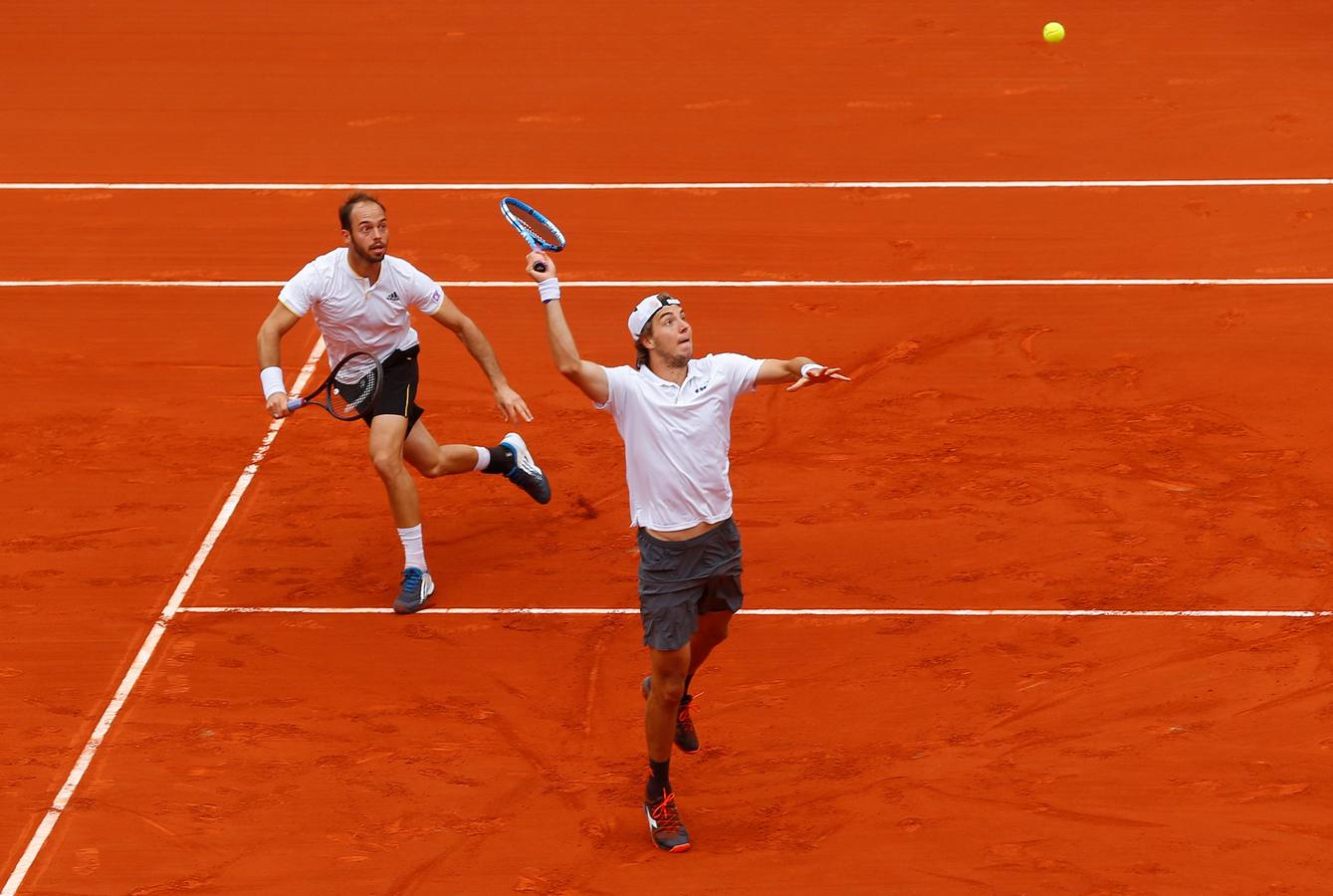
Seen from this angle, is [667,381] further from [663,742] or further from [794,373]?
[663,742]

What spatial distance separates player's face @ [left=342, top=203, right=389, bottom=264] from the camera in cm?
921

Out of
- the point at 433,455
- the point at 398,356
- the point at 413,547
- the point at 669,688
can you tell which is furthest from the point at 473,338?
the point at 669,688

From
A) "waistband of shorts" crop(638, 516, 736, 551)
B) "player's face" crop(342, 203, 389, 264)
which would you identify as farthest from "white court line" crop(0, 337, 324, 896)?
"waistband of shorts" crop(638, 516, 736, 551)

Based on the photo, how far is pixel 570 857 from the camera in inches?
299

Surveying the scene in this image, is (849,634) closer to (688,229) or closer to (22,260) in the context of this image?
(688,229)

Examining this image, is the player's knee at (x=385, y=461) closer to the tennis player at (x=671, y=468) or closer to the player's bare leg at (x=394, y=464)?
the player's bare leg at (x=394, y=464)

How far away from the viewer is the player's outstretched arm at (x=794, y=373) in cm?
728

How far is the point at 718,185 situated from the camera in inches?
594

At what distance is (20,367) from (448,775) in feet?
20.4

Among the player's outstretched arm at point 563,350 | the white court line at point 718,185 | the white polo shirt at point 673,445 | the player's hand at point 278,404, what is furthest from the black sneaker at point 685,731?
the white court line at point 718,185

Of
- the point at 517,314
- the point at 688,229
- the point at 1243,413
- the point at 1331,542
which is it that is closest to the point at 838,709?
the point at 1331,542

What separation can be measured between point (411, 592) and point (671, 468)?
9.29ft

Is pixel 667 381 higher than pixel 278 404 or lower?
higher

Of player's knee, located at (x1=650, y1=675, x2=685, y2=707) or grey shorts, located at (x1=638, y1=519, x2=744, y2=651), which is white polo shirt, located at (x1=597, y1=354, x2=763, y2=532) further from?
player's knee, located at (x1=650, y1=675, x2=685, y2=707)
